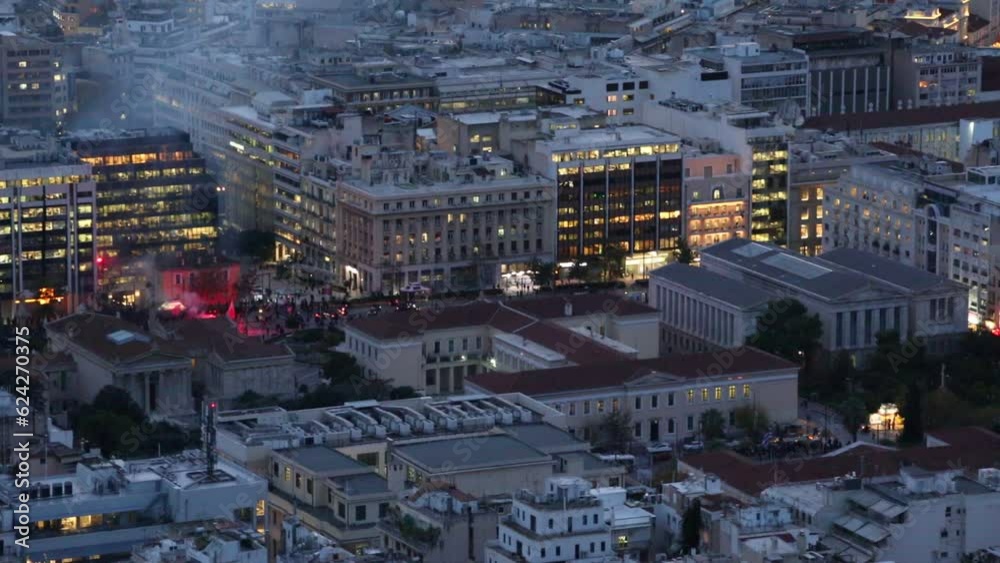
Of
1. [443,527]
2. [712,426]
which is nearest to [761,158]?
[712,426]

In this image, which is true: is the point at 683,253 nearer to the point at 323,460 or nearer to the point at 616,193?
the point at 616,193

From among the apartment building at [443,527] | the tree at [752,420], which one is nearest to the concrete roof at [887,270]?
the tree at [752,420]

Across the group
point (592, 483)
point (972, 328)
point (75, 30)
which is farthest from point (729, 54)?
point (592, 483)

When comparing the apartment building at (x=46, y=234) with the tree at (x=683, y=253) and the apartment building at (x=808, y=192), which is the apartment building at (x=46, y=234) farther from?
the apartment building at (x=808, y=192)

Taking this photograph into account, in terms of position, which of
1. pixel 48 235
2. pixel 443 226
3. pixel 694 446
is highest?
pixel 48 235

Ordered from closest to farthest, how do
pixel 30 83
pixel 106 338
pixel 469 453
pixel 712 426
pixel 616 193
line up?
1. pixel 469 453
2. pixel 712 426
3. pixel 106 338
4. pixel 616 193
5. pixel 30 83

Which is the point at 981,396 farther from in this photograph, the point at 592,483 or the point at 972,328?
the point at 592,483
